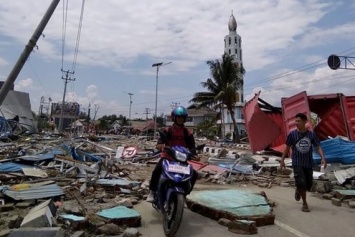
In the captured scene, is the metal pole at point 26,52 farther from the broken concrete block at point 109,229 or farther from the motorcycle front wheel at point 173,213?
the motorcycle front wheel at point 173,213

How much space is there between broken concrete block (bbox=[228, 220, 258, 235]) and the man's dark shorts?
1749 millimetres

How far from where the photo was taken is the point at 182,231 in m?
5.08

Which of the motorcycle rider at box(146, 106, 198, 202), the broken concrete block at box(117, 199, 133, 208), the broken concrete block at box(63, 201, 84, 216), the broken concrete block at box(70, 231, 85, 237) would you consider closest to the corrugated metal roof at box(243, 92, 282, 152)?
the broken concrete block at box(117, 199, 133, 208)

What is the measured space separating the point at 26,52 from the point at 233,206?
587 centimetres

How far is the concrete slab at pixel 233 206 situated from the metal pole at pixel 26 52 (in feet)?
15.8

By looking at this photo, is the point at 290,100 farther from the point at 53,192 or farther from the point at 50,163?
the point at 53,192

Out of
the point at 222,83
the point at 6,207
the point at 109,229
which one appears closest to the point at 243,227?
the point at 109,229

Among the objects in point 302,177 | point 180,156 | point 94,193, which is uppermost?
point 180,156

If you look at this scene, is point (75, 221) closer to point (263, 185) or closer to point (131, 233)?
point (131, 233)

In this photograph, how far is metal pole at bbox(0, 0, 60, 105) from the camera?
817cm

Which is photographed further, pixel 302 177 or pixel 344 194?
pixel 344 194

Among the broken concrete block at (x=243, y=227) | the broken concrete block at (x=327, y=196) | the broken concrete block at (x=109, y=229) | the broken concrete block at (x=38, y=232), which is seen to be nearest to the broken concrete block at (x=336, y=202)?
the broken concrete block at (x=327, y=196)

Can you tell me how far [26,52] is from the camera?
331 inches

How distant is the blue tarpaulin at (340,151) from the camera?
10258 mm
